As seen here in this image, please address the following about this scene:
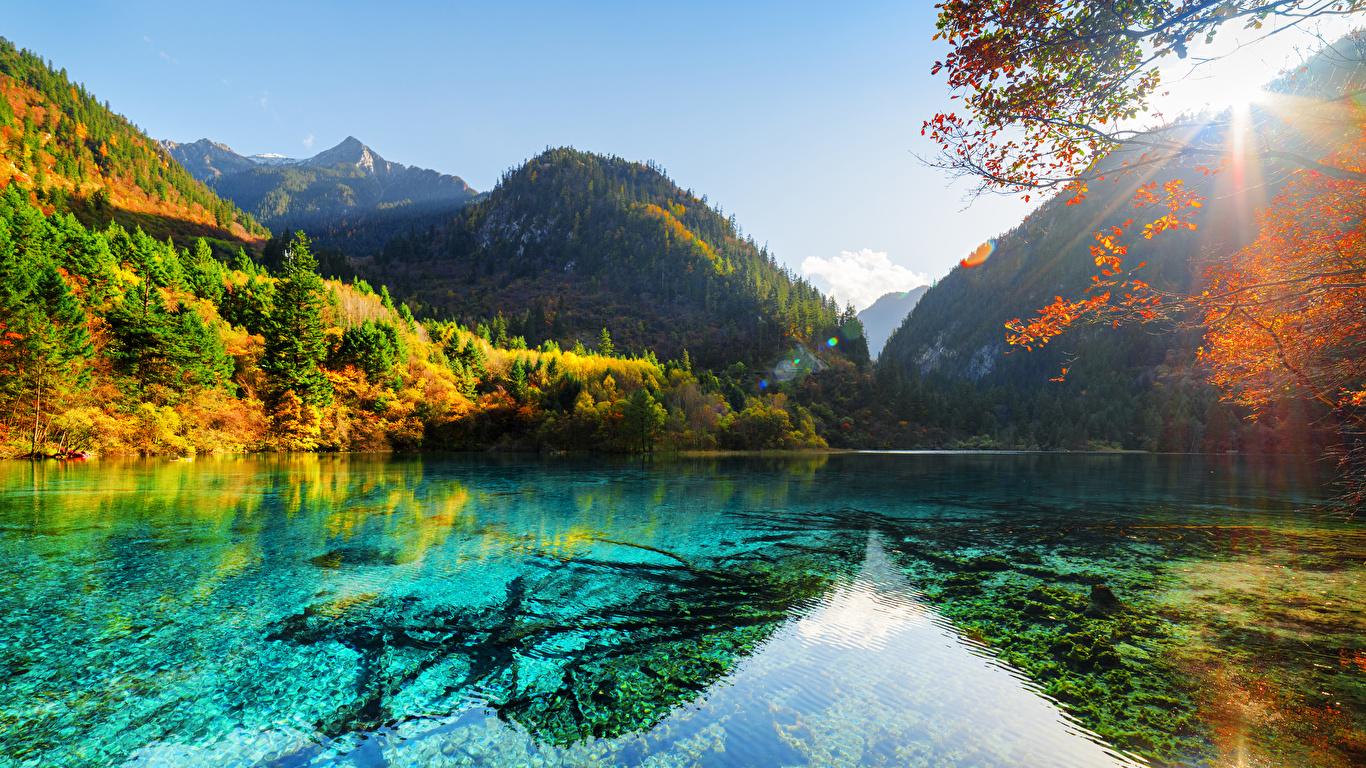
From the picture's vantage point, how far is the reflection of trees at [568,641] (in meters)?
5.59

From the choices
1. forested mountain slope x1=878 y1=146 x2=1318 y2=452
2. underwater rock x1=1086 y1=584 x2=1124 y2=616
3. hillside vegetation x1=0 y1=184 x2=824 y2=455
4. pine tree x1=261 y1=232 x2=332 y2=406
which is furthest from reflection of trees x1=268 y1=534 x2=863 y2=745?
forested mountain slope x1=878 y1=146 x2=1318 y2=452

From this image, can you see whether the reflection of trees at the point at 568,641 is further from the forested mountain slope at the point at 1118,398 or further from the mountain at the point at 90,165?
the mountain at the point at 90,165

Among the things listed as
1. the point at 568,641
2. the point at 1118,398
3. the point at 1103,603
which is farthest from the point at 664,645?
the point at 1118,398

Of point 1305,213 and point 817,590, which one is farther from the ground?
point 1305,213

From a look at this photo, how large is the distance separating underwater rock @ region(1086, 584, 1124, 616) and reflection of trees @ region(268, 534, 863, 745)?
4359 millimetres

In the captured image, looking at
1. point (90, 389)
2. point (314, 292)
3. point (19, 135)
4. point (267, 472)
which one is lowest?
point (267, 472)

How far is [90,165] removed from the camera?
138 m

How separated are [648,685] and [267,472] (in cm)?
3765

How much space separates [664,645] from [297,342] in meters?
65.3

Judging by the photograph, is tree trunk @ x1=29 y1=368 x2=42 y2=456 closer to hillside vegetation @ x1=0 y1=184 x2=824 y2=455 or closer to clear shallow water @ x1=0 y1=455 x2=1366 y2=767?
hillside vegetation @ x1=0 y1=184 x2=824 y2=455

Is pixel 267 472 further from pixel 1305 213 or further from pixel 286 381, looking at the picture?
pixel 1305 213

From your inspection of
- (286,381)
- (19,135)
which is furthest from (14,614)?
(19,135)

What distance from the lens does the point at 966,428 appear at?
425 feet

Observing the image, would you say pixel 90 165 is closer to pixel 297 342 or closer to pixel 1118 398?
pixel 297 342
